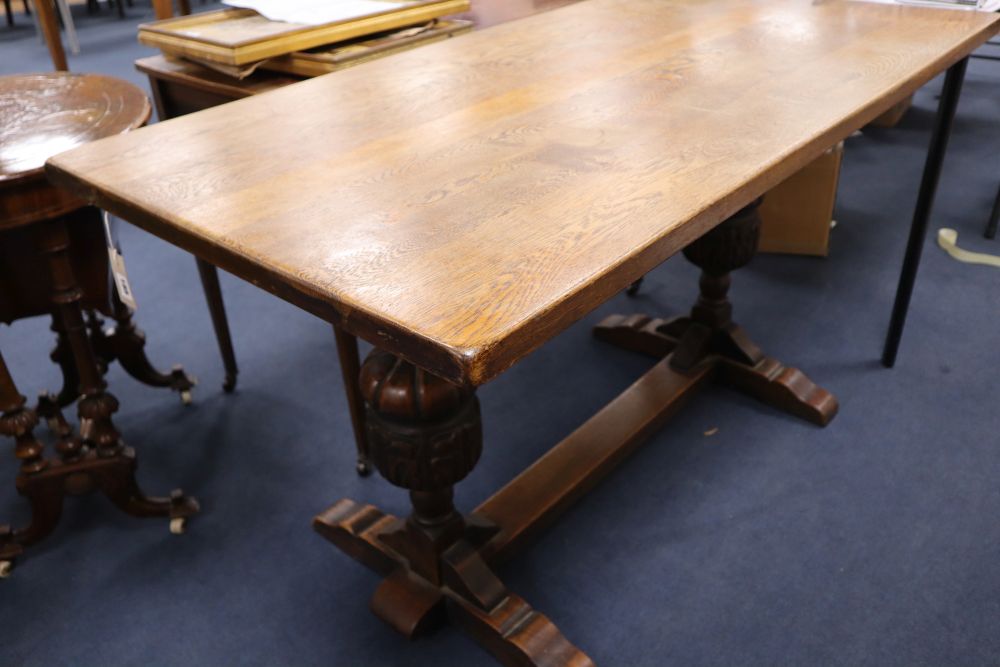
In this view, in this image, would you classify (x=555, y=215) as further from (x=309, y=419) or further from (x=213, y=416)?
(x=213, y=416)

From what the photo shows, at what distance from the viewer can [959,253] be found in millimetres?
2385

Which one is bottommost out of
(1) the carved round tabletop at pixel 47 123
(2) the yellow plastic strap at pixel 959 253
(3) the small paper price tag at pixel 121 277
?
(2) the yellow plastic strap at pixel 959 253

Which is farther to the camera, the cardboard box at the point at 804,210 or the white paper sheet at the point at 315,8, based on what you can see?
the cardboard box at the point at 804,210

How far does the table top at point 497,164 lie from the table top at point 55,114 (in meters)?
0.17

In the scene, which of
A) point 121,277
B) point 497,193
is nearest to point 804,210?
point 497,193

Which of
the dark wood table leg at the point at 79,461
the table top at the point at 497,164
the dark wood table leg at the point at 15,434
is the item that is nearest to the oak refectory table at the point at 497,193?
the table top at the point at 497,164

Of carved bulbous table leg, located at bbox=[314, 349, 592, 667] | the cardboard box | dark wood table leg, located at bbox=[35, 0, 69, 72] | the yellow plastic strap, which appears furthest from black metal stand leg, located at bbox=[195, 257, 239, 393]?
the yellow plastic strap

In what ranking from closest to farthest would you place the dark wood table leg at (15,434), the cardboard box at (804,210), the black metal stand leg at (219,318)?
the dark wood table leg at (15,434) → the black metal stand leg at (219,318) → the cardboard box at (804,210)

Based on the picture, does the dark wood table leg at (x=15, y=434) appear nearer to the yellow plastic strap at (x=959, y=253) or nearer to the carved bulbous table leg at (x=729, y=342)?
the carved bulbous table leg at (x=729, y=342)

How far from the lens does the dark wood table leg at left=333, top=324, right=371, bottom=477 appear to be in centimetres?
154

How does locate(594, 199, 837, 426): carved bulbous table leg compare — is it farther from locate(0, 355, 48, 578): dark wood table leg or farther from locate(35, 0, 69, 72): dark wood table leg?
locate(35, 0, 69, 72): dark wood table leg

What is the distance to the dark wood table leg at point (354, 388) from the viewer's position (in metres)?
1.54

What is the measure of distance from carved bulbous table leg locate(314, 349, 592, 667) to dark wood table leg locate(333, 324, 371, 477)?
0.49 ft

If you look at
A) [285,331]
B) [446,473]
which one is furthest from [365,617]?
[285,331]
